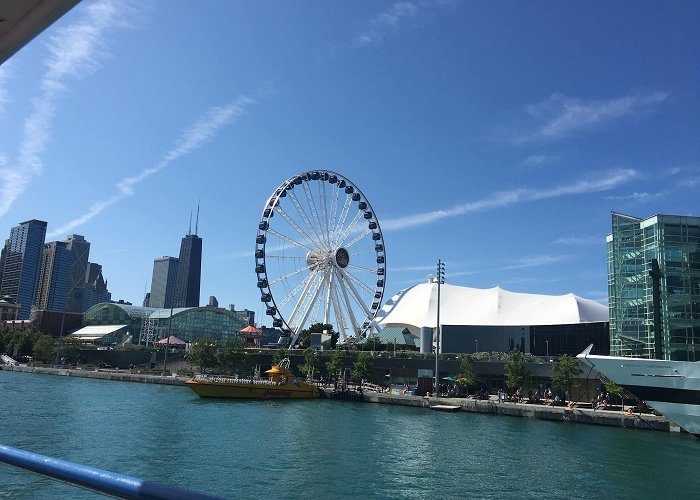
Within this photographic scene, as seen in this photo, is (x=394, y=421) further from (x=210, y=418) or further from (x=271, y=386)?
(x=271, y=386)

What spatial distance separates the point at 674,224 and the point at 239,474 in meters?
42.2

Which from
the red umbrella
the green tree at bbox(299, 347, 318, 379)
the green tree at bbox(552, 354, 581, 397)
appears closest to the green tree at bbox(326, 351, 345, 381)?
the green tree at bbox(299, 347, 318, 379)

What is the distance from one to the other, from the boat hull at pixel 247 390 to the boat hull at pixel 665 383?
3155cm

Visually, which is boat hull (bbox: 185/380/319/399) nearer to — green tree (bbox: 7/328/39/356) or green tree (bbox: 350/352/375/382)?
green tree (bbox: 350/352/375/382)

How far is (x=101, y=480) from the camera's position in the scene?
3.12m

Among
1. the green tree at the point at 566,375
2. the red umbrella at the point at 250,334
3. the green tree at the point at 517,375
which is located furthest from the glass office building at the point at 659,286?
the red umbrella at the point at 250,334

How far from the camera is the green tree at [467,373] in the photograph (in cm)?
6388

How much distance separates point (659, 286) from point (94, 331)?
12517 centimetres

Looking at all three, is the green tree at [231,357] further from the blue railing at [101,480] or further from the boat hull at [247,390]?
the blue railing at [101,480]

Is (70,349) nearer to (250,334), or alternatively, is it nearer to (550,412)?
(250,334)

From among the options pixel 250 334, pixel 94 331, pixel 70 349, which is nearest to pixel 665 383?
pixel 250 334

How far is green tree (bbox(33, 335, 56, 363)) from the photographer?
107625 mm

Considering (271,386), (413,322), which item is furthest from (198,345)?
(413,322)

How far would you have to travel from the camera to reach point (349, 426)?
38.7 metres
